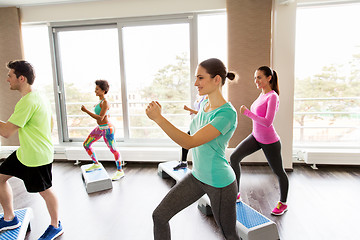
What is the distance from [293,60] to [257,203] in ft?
6.84

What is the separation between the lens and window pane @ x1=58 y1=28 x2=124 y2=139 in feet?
13.6

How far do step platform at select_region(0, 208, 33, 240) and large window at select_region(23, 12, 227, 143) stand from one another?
218 centimetres

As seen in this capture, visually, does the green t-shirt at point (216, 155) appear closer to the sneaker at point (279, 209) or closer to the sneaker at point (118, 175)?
the sneaker at point (279, 209)

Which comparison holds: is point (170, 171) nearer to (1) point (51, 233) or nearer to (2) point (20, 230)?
(1) point (51, 233)

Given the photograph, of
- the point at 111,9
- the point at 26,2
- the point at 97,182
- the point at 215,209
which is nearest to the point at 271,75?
the point at 215,209

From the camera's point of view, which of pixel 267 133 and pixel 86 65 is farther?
pixel 86 65

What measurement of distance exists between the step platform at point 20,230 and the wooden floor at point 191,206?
0.32 ft

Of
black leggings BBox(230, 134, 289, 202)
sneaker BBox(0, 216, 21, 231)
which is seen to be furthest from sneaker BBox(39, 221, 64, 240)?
black leggings BBox(230, 134, 289, 202)

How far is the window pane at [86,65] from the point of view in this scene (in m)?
4.15

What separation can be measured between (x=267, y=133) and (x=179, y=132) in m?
1.31

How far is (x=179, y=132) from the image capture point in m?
1.17

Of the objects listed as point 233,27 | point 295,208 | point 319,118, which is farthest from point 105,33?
point 319,118

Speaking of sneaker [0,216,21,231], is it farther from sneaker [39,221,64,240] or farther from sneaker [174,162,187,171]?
sneaker [174,162,187,171]

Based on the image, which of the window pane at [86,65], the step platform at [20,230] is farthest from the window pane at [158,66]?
the step platform at [20,230]
